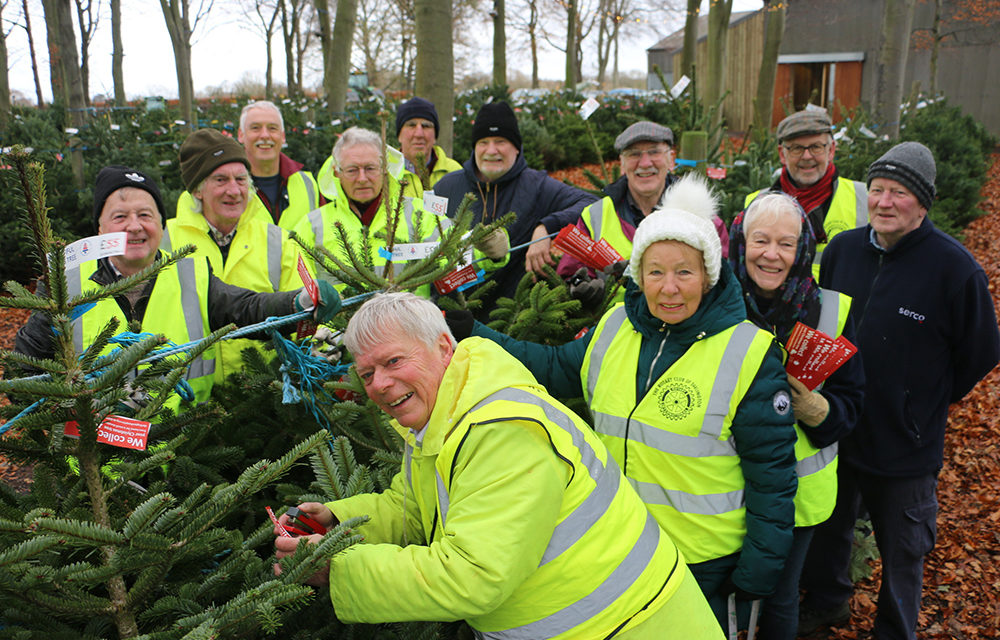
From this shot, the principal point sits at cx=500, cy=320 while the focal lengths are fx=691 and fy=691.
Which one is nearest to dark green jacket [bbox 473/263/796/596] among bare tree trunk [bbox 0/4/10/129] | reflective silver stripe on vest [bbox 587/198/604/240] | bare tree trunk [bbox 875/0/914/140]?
reflective silver stripe on vest [bbox 587/198/604/240]

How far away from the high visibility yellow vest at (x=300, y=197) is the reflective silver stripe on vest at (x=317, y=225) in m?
1.05

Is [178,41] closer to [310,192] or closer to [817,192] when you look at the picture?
[310,192]

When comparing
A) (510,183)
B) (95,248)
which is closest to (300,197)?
(510,183)

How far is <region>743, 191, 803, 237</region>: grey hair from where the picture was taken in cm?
277

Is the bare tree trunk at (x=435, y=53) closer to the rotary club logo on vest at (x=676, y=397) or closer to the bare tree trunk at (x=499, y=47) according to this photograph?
the rotary club logo on vest at (x=676, y=397)

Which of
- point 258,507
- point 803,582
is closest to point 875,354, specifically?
point 803,582

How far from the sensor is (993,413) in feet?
20.4

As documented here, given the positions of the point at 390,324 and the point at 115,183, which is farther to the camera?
the point at 115,183

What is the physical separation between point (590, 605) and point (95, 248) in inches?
62.0

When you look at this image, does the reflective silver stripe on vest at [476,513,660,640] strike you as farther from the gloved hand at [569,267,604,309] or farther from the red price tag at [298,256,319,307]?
the gloved hand at [569,267,604,309]

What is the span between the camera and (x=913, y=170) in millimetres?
3088

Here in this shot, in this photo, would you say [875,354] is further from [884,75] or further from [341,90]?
[341,90]

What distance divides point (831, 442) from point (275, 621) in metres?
2.22

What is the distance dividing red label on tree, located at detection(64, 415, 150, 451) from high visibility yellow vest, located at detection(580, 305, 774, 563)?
1499 millimetres
